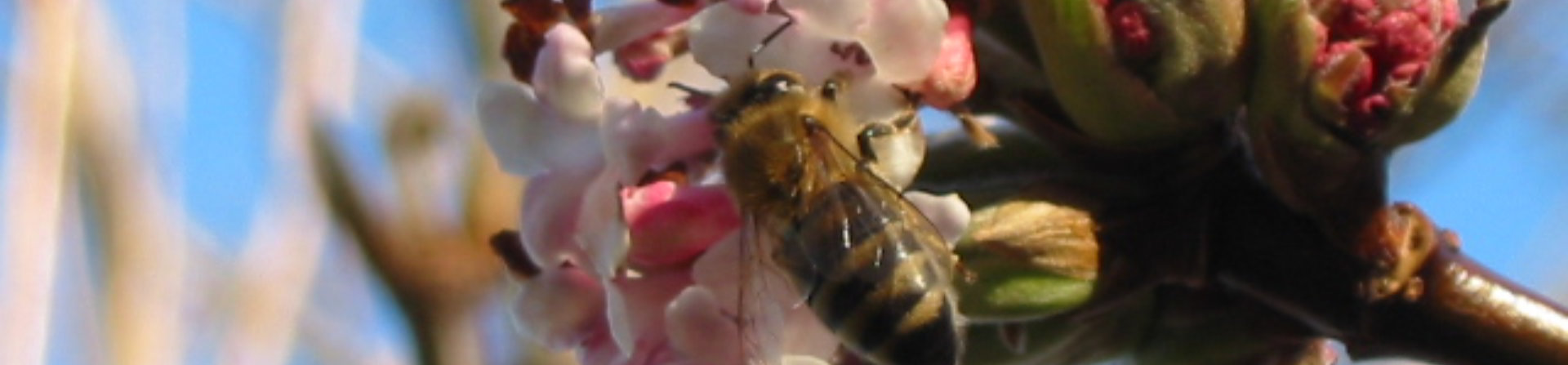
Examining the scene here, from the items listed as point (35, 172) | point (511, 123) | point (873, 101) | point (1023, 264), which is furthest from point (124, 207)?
point (1023, 264)

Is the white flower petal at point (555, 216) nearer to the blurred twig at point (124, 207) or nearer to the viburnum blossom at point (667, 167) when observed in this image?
the viburnum blossom at point (667, 167)

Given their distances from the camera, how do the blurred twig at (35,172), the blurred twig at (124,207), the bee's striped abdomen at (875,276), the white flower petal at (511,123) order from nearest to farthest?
the bee's striped abdomen at (875,276)
the white flower petal at (511,123)
the blurred twig at (35,172)
the blurred twig at (124,207)

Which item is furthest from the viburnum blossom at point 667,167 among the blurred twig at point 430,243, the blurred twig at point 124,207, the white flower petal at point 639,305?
the blurred twig at point 124,207

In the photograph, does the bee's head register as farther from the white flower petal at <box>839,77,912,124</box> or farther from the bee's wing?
the bee's wing

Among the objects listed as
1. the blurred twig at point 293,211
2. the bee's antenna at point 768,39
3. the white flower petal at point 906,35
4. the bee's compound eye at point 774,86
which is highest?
the white flower petal at point 906,35

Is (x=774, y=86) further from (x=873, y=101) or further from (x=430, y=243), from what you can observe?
(x=430, y=243)

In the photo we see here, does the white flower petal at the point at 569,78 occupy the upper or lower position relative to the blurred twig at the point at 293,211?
upper

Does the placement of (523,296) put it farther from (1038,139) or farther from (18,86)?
(18,86)
